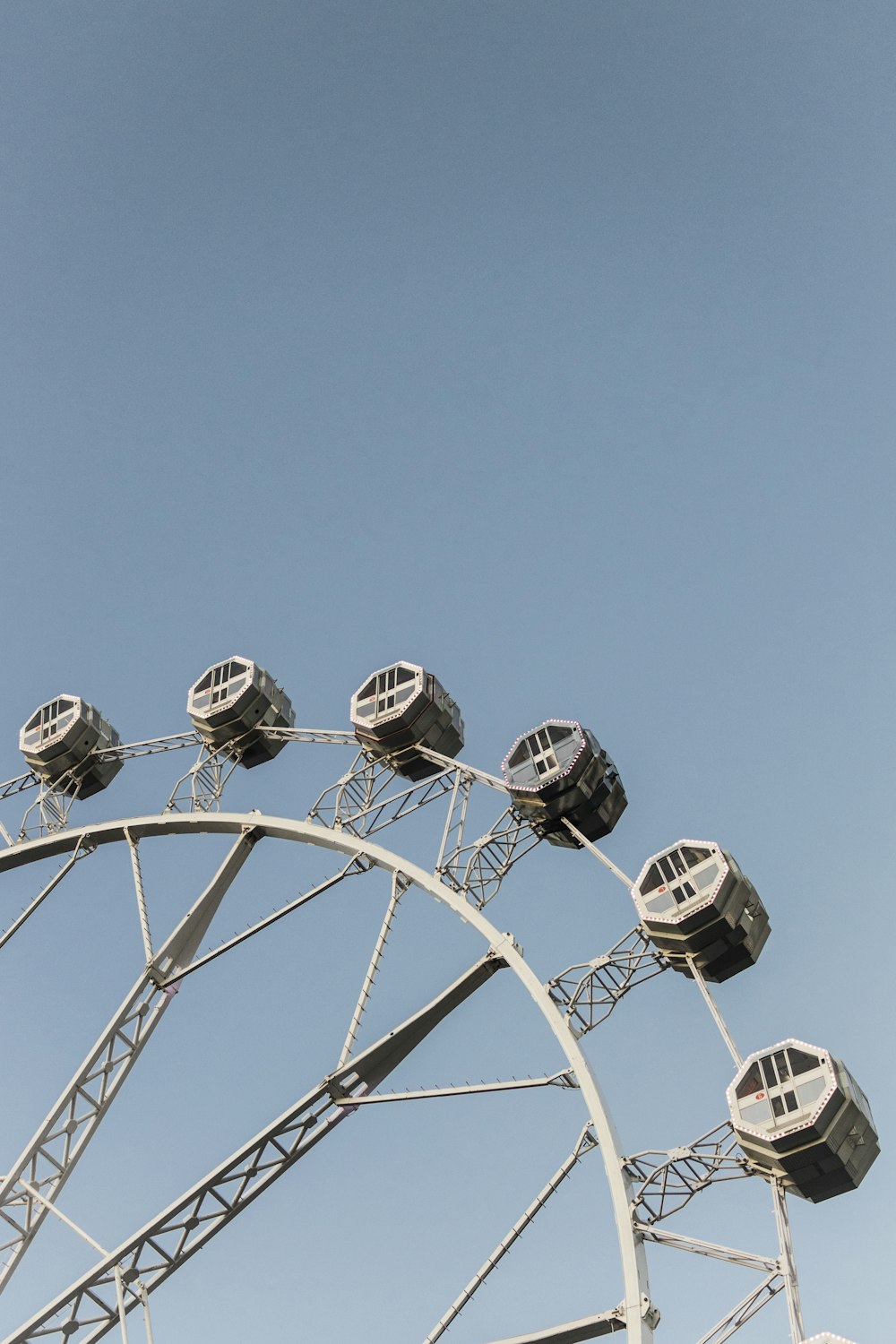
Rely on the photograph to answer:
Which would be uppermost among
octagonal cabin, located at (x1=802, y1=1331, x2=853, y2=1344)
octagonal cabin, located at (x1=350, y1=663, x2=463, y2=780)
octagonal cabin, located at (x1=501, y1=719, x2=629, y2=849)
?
octagonal cabin, located at (x1=350, y1=663, x2=463, y2=780)

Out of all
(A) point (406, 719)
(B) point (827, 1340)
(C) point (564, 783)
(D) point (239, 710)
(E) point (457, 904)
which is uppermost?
(D) point (239, 710)

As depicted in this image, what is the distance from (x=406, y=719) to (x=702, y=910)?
9643 millimetres

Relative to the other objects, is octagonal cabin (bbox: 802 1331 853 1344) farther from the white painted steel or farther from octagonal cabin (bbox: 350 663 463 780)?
octagonal cabin (bbox: 350 663 463 780)

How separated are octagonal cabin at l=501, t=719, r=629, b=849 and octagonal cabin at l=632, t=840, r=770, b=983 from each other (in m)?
3.06

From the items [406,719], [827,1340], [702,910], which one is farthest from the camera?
[406,719]

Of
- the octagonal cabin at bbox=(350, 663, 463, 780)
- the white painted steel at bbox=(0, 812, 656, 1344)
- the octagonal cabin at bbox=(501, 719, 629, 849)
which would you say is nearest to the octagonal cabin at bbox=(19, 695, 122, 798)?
the white painted steel at bbox=(0, 812, 656, 1344)

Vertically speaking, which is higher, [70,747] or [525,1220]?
[70,747]

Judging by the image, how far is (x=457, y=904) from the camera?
30.2 metres

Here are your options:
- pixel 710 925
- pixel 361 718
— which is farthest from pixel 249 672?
pixel 710 925

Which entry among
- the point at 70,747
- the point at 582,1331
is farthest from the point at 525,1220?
the point at 70,747

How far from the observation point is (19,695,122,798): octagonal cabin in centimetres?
4125

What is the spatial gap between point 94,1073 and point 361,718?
34.6ft

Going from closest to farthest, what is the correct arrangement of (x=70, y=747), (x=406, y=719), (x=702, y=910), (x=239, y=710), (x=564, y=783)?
1. (x=702, y=910)
2. (x=564, y=783)
3. (x=406, y=719)
4. (x=239, y=710)
5. (x=70, y=747)

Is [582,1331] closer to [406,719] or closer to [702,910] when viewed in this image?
[702,910]
